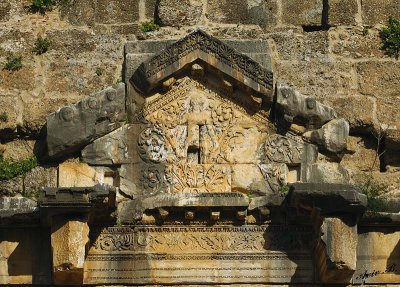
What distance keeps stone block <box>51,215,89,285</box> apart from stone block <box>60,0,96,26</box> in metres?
2.43

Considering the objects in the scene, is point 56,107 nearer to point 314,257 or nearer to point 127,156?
point 127,156

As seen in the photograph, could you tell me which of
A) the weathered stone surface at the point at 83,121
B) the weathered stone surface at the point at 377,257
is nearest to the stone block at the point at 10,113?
the weathered stone surface at the point at 83,121

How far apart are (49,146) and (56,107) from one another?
58 centimetres

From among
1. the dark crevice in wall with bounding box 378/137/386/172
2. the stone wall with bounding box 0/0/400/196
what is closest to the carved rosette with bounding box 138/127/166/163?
the stone wall with bounding box 0/0/400/196

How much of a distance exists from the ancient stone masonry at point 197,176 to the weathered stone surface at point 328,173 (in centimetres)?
1

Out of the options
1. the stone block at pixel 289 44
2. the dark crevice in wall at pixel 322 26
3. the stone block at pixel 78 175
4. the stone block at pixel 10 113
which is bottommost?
the stone block at pixel 78 175

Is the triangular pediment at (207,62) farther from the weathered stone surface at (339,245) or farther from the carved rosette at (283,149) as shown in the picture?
the weathered stone surface at (339,245)

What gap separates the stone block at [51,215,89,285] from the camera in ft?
43.5

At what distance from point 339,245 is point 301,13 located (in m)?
2.73

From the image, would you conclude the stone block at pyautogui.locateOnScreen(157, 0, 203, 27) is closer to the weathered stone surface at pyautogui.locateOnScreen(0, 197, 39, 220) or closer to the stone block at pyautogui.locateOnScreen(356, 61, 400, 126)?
A: the stone block at pyautogui.locateOnScreen(356, 61, 400, 126)

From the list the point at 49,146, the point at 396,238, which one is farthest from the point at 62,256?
the point at 396,238

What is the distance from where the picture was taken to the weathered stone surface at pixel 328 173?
14.0 metres

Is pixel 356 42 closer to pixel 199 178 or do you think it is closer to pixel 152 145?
pixel 199 178

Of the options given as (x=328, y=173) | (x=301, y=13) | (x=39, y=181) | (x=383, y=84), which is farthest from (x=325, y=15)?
(x=39, y=181)
